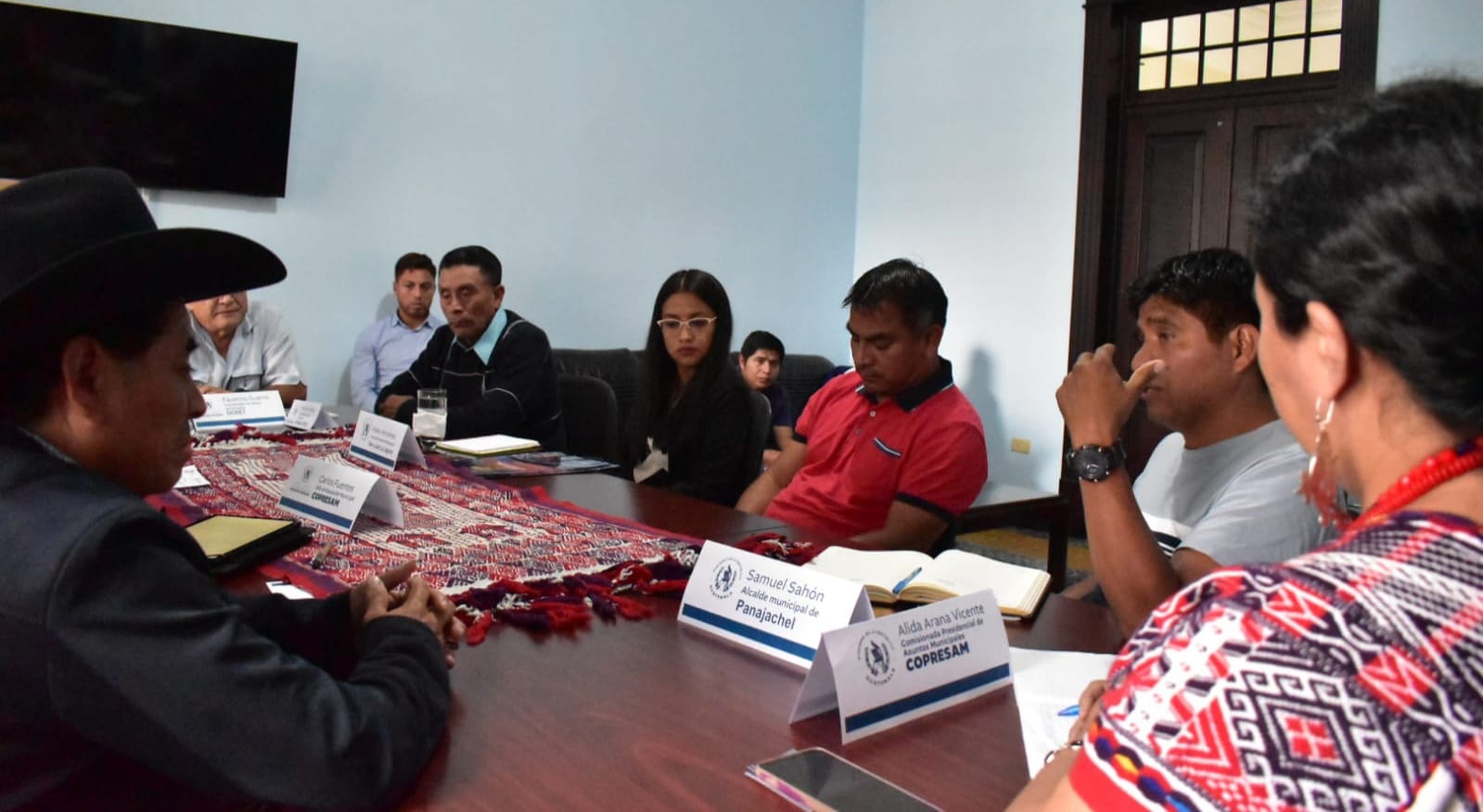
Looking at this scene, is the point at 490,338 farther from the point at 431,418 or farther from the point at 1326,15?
the point at 1326,15

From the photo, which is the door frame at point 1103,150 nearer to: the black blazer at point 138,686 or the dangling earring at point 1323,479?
the dangling earring at point 1323,479

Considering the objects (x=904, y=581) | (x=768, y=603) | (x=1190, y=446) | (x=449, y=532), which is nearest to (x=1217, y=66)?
(x=1190, y=446)

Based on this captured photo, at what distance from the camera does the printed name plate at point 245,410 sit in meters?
2.87

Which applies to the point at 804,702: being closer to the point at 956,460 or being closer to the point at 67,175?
the point at 67,175

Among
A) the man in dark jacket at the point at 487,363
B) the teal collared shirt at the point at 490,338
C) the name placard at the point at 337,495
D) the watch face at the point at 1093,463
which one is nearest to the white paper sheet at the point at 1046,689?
the watch face at the point at 1093,463

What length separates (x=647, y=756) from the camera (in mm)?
946

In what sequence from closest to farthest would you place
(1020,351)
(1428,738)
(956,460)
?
1. (1428,738)
2. (956,460)
3. (1020,351)

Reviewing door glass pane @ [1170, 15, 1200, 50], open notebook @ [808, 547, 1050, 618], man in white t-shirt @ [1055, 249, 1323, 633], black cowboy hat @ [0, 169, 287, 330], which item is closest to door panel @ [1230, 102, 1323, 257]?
door glass pane @ [1170, 15, 1200, 50]

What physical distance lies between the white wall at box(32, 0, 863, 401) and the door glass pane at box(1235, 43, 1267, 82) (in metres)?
2.20

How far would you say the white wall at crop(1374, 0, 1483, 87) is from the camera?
4004 mm

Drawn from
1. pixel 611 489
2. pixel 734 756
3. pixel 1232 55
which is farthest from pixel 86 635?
pixel 1232 55

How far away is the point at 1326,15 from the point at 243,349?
4464mm

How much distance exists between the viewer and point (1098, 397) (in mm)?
1591

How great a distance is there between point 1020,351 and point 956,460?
3.38 metres
